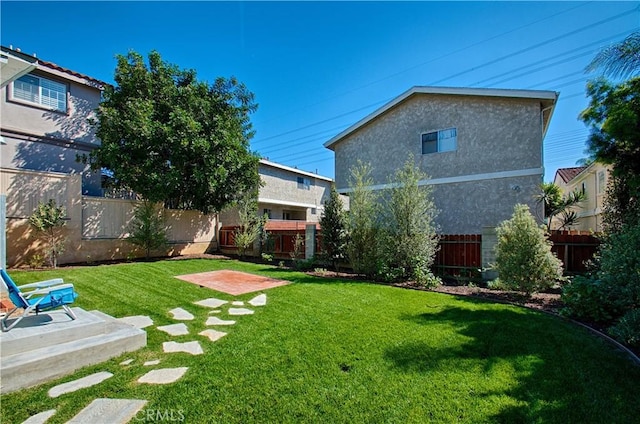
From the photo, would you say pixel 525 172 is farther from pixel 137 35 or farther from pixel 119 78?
pixel 119 78

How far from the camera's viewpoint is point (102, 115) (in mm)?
11945

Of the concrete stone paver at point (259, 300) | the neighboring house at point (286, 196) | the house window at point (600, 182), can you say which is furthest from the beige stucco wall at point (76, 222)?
the house window at point (600, 182)

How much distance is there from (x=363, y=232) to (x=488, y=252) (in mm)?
3961

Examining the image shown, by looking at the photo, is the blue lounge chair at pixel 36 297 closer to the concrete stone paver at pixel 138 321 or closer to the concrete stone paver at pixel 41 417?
the concrete stone paver at pixel 138 321

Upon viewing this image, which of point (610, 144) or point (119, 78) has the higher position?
point (119, 78)

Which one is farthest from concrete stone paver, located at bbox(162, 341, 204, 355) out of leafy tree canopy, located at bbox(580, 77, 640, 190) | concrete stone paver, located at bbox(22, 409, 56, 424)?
A: leafy tree canopy, located at bbox(580, 77, 640, 190)

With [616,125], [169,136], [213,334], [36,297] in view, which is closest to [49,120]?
[169,136]

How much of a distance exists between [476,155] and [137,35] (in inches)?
575

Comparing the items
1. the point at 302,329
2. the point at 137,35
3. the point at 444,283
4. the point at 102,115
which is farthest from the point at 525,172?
the point at 102,115

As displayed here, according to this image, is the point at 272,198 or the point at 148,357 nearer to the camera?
the point at 148,357

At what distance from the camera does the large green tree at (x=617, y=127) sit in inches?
212

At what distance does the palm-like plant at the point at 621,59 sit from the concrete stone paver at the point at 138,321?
9172 millimetres

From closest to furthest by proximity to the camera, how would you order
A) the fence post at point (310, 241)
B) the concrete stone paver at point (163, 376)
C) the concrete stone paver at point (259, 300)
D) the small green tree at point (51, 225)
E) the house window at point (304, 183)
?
1. the concrete stone paver at point (163, 376)
2. the concrete stone paver at point (259, 300)
3. the small green tree at point (51, 225)
4. the fence post at point (310, 241)
5. the house window at point (304, 183)

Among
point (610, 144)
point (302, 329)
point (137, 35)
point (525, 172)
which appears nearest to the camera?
point (302, 329)
